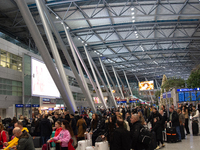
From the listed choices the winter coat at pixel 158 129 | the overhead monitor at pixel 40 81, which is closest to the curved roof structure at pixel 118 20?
the overhead monitor at pixel 40 81

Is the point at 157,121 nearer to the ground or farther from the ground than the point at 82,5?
nearer to the ground

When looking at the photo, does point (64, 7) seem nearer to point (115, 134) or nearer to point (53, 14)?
point (53, 14)

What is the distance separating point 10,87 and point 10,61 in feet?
8.72

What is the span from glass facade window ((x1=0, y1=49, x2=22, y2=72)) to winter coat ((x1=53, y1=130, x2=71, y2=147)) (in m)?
17.7

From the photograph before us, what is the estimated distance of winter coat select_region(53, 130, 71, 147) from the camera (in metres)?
6.64

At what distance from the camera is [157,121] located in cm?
959

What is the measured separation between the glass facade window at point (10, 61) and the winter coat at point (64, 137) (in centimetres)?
1770

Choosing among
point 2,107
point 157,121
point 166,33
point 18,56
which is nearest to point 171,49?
point 166,33

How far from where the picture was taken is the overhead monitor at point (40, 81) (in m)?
26.9

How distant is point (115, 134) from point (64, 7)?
66.3 ft

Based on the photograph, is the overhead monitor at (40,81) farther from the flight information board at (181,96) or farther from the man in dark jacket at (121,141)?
the man in dark jacket at (121,141)

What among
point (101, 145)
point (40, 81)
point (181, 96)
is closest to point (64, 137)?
point (101, 145)

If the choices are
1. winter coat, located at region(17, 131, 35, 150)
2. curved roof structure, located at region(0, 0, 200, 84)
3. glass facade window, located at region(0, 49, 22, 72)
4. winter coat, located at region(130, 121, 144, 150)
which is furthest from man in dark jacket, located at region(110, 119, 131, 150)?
glass facade window, located at region(0, 49, 22, 72)

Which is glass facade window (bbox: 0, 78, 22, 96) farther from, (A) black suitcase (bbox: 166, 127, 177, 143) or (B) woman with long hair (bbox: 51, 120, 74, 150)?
(B) woman with long hair (bbox: 51, 120, 74, 150)
